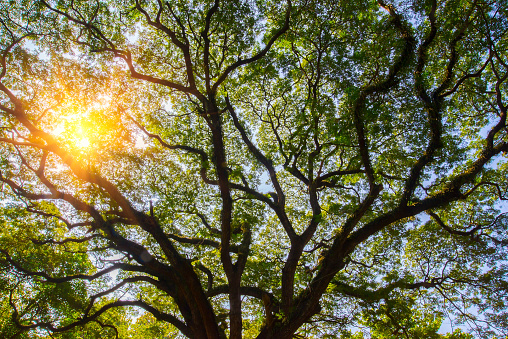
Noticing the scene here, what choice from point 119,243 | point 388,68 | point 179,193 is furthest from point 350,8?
point 119,243

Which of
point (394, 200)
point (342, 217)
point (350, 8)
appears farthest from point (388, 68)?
point (342, 217)

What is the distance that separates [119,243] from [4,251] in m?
3.51

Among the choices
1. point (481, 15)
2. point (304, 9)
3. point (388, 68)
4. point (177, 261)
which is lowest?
point (177, 261)

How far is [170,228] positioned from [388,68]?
859 cm

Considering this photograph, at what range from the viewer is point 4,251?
7.92 m

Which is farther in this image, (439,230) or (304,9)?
(439,230)

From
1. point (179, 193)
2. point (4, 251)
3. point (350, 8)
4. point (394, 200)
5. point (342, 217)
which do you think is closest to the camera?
point (350, 8)

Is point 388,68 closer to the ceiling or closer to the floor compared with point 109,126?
closer to the ceiling

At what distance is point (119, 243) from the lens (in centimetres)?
753

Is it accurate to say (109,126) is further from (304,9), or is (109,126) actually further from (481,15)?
(481,15)

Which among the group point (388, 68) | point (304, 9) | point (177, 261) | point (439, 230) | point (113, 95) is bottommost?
point (177, 261)

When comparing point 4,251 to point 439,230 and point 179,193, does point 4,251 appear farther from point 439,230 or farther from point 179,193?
point 439,230

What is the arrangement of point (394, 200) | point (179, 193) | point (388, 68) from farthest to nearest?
1. point (179, 193)
2. point (394, 200)
3. point (388, 68)

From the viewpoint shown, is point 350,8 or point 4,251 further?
point 4,251
